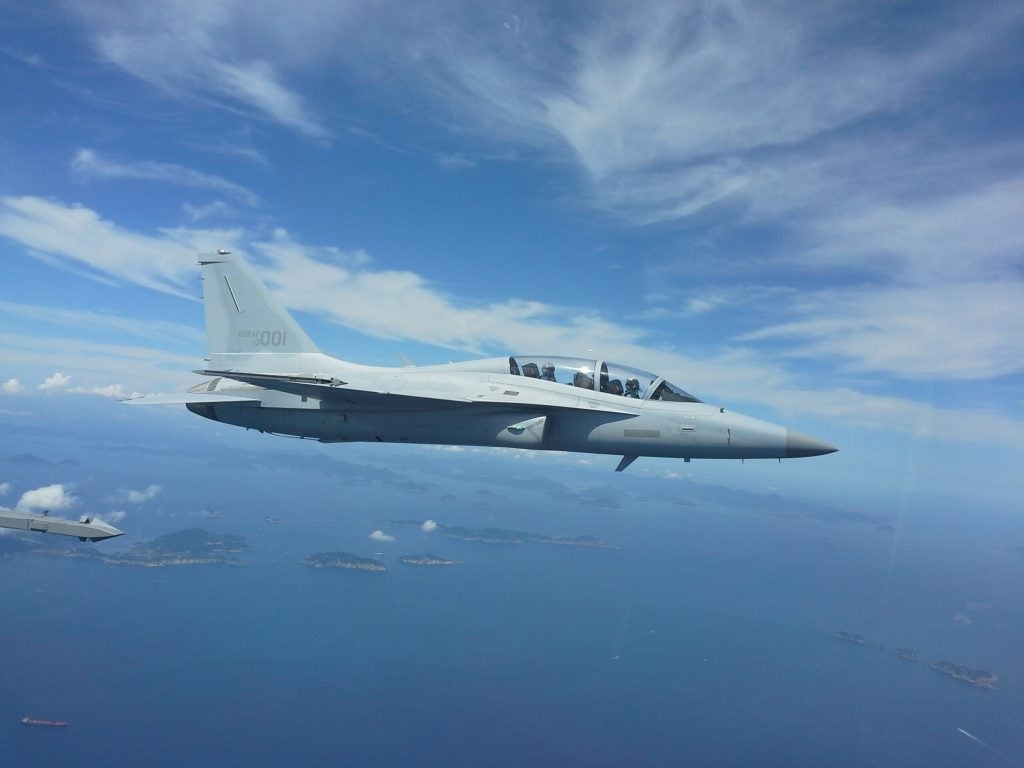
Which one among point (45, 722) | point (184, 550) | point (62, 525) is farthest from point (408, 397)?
point (184, 550)

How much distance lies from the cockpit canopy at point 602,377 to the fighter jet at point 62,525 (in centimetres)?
1483

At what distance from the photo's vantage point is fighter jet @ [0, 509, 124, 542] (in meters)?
15.6

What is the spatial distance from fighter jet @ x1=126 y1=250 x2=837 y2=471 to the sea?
1802 inches

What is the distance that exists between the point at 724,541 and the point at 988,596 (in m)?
61.1

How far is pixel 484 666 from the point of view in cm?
6047

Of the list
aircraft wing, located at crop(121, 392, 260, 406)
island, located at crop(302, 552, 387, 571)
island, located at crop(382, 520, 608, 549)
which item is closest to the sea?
island, located at crop(302, 552, 387, 571)

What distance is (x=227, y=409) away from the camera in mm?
12617

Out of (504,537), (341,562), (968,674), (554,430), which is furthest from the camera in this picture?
(504,537)

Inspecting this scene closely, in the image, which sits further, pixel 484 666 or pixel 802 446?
pixel 484 666

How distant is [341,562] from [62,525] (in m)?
86.5

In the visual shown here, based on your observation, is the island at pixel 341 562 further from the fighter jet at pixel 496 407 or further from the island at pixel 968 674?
the island at pixel 968 674

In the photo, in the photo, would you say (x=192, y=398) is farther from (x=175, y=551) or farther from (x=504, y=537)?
(x=504, y=537)

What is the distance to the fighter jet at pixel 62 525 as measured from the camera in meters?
15.6

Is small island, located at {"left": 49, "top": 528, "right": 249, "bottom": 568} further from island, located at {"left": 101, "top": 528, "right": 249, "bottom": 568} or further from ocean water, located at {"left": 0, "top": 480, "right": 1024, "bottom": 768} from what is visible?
ocean water, located at {"left": 0, "top": 480, "right": 1024, "bottom": 768}
